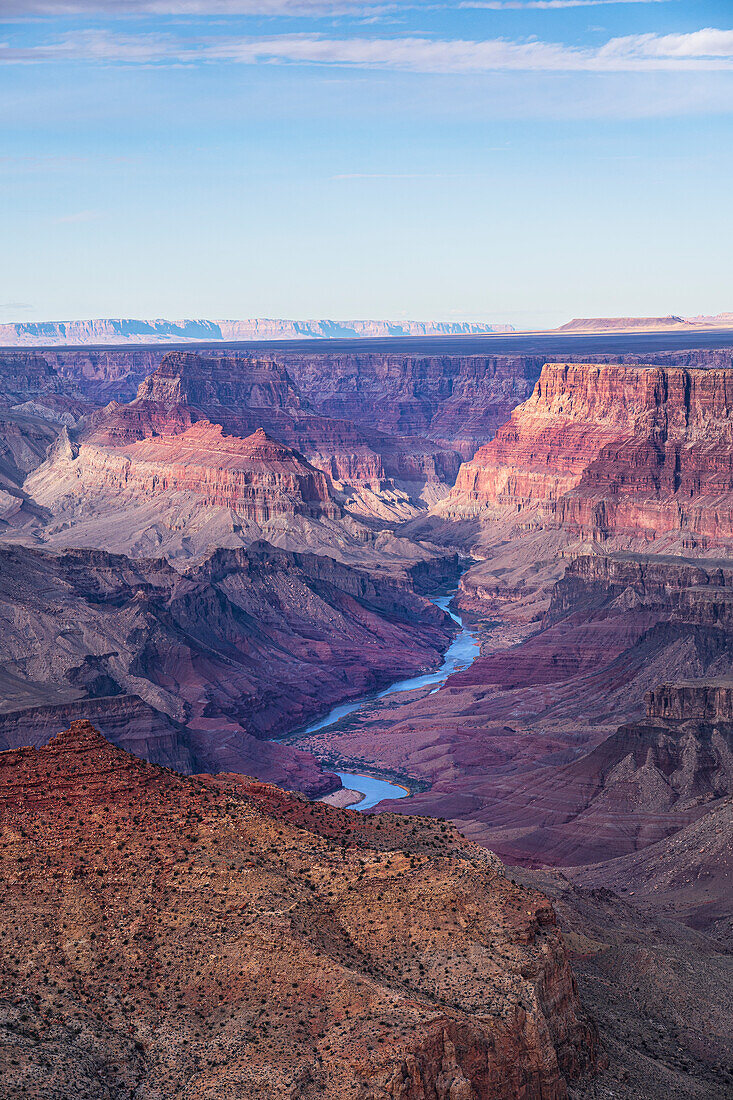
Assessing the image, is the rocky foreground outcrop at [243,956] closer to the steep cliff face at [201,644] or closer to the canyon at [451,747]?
the canyon at [451,747]

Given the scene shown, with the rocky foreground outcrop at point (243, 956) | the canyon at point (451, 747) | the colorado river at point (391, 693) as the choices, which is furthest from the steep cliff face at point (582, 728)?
the rocky foreground outcrop at point (243, 956)

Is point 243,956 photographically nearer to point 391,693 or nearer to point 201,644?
point 201,644

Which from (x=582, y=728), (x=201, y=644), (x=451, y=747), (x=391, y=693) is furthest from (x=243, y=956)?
(x=391, y=693)

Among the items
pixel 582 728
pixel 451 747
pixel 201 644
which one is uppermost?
pixel 201 644

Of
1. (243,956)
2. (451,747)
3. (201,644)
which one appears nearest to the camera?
(243,956)

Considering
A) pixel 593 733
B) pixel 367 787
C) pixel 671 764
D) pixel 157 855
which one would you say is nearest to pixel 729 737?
pixel 671 764

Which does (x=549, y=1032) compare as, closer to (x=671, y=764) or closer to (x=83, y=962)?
(x=83, y=962)

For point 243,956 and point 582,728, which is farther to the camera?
point 582,728
